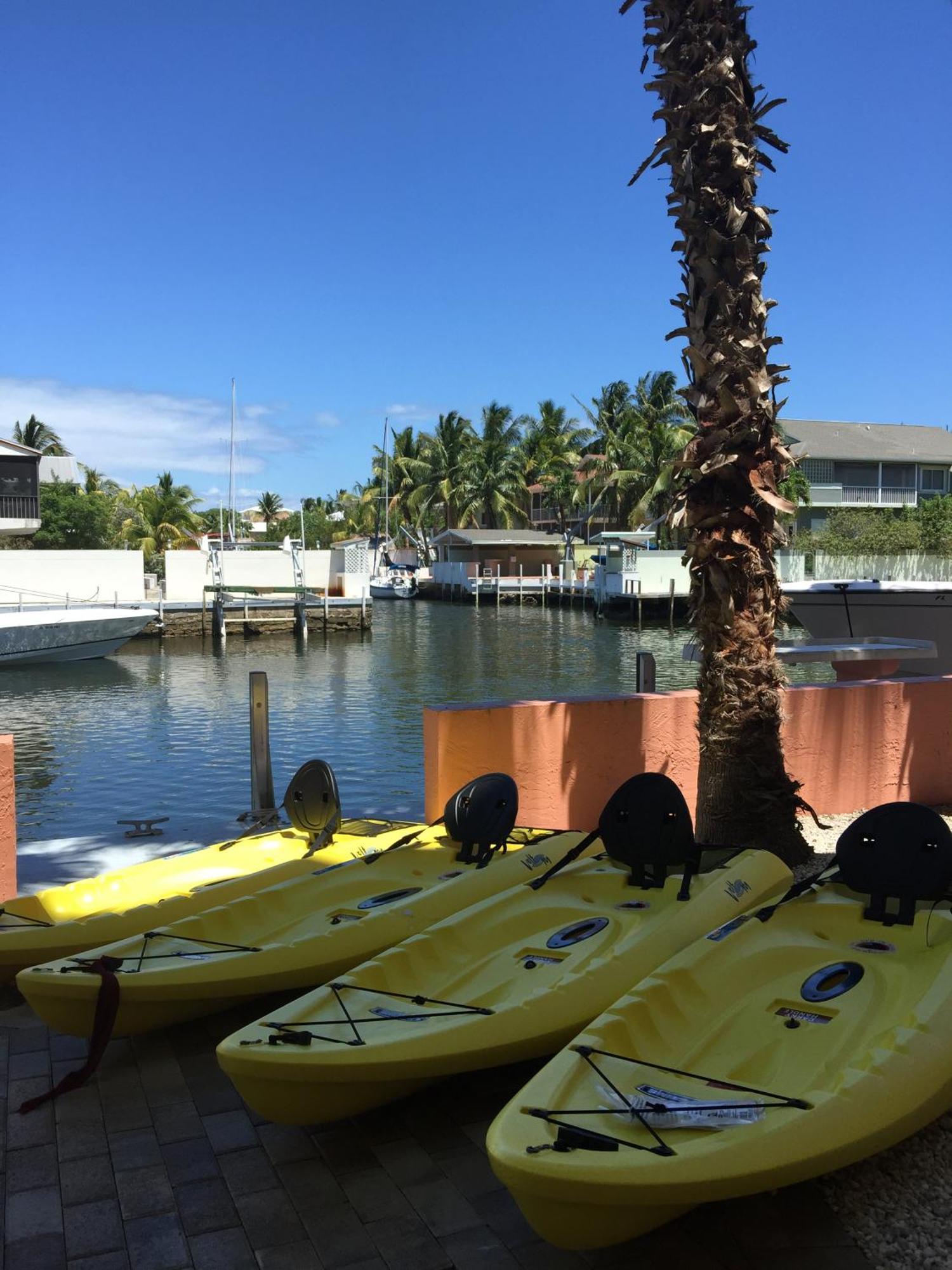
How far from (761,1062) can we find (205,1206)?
2.14 m

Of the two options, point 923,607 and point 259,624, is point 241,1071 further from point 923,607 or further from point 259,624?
point 259,624

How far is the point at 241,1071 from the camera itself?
12.6 feet

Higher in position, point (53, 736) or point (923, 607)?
point (923, 607)

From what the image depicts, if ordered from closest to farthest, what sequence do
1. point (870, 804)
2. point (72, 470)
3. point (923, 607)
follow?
point (870, 804), point (923, 607), point (72, 470)

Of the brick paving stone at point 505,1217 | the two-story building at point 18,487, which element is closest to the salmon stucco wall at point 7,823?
→ the brick paving stone at point 505,1217

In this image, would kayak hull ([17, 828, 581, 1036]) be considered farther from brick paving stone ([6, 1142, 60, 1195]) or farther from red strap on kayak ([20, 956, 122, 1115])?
brick paving stone ([6, 1142, 60, 1195])

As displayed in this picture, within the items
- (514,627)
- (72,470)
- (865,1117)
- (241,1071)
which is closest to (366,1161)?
(241,1071)

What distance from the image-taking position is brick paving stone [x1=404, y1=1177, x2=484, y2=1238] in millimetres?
3529

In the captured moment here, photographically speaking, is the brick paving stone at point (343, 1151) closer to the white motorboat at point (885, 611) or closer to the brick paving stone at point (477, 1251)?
the brick paving stone at point (477, 1251)

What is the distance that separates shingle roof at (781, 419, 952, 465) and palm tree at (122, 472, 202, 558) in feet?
125

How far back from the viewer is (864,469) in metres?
55.1

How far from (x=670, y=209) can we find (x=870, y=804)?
593 cm

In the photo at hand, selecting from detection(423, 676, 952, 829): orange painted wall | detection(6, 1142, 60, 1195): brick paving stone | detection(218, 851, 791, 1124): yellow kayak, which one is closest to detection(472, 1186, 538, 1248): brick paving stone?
detection(218, 851, 791, 1124): yellow kayak

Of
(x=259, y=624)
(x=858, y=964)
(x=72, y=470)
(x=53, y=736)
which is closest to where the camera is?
(x=858, y=964)
